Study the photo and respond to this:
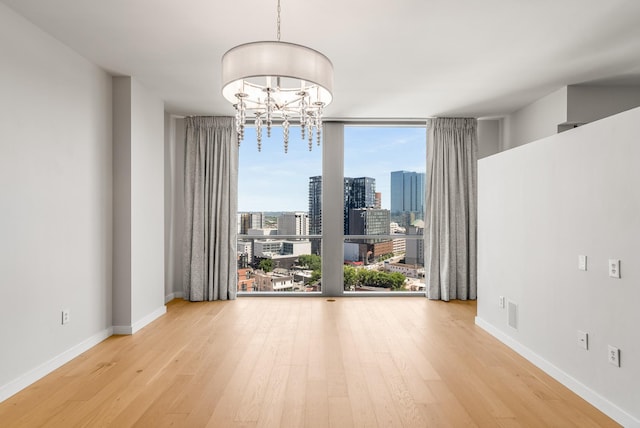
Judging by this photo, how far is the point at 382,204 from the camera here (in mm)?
5703

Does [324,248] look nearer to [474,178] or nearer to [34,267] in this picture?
[474,178]

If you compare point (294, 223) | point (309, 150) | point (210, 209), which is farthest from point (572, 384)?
point (210, 209)

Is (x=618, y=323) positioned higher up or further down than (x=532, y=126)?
further down

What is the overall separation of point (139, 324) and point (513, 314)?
3891 millimetres

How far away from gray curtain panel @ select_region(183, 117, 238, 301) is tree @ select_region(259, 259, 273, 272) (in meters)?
0.47

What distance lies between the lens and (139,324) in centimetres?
396

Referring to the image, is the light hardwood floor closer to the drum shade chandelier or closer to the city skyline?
the drum shade chandelier

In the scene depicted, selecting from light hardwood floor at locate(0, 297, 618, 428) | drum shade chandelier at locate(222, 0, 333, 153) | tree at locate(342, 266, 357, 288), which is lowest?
light hardwood floor at locate(0, 297, 618, 428)

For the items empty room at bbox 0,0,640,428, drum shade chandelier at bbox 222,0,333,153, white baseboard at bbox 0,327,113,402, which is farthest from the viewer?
white baseboard at bbox 0,327,113,402

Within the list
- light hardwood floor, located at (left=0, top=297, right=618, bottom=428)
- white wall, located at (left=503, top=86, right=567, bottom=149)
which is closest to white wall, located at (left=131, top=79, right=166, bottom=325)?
light hardwood floor, located at (left=0, top=297, right=618, bottom=428)

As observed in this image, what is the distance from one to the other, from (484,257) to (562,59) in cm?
210

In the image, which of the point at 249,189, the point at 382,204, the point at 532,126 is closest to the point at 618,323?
the point at 532,126

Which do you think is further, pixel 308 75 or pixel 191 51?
pixel 191 51

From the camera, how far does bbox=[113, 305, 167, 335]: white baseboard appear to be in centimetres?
378
